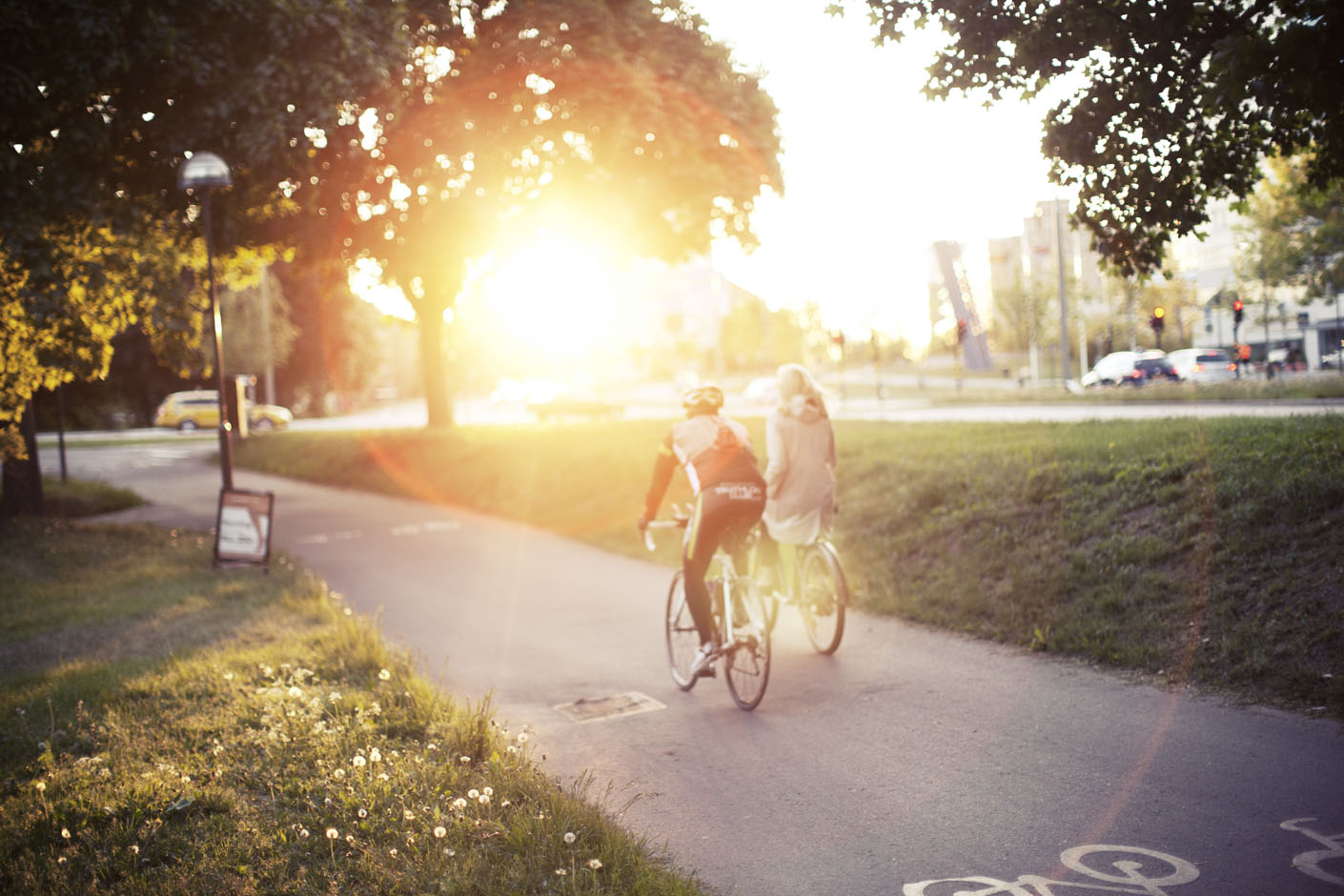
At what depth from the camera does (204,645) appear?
27.1 feet

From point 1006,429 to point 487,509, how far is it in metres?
9.94

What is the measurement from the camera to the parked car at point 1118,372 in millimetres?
41250

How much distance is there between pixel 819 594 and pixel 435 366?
65.5 ft

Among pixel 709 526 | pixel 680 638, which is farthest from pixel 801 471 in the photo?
pixel 680 638

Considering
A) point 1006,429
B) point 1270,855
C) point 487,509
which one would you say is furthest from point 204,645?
point 487,509

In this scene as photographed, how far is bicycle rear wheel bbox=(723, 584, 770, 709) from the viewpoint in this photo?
21.5 ft

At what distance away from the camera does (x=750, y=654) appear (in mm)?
6668

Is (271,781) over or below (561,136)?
below

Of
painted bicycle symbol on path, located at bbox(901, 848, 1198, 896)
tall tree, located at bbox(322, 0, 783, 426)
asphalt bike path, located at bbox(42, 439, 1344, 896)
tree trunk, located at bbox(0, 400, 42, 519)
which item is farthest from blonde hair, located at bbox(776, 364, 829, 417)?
tree trunk, located at bbox(0, 400, 42, 519)

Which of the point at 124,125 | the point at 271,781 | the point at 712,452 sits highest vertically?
the point at 124,125

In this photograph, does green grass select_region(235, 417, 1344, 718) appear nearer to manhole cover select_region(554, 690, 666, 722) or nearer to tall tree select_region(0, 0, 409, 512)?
manhole cover select_region(554, 690, 666, 722)

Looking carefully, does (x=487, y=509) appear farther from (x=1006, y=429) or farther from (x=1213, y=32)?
(x=1213, y=32)

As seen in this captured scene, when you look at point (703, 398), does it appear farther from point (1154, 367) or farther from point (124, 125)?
point (1154, 367)

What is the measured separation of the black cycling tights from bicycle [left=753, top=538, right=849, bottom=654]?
84 centimetres
